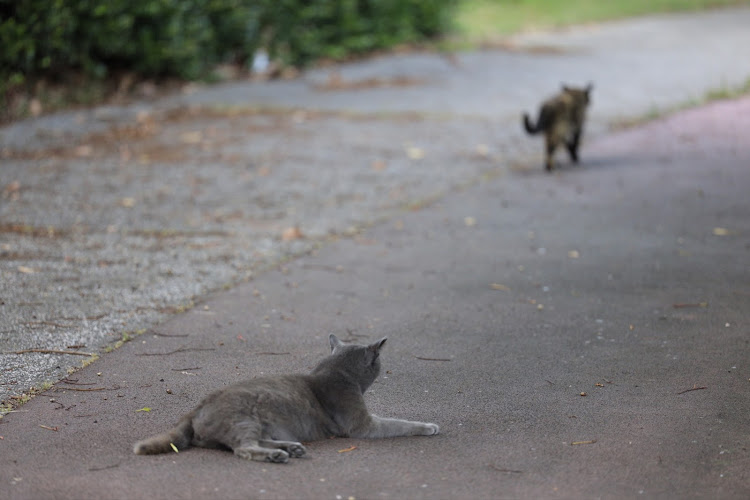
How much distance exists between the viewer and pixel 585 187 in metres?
10.7

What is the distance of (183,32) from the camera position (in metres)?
15.7

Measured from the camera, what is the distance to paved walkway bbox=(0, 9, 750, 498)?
4383 mm

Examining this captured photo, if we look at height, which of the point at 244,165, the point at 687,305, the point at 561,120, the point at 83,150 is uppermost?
the point at 561,120

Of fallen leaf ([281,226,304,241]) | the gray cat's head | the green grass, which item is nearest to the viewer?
the gray cat's head

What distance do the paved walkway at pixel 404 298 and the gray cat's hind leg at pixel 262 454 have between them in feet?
0.18

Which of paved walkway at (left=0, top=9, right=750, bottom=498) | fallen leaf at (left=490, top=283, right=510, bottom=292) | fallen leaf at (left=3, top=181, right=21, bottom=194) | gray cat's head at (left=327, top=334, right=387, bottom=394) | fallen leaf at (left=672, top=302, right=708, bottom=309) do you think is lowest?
fallen leaf at (left=672, top=302, right=708, bottom=309)

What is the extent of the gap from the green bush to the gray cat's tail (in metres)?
10.0

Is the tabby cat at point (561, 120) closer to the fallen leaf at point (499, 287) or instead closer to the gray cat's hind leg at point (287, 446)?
the fallen leaf at point (499, 287)

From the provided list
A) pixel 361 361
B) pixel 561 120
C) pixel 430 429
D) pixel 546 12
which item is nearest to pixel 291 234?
pixel 361 361

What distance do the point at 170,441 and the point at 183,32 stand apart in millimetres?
12431

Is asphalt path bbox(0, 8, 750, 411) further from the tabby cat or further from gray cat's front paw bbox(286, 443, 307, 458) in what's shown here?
gray cat's front paw bbox(286, 443, 307, 458)

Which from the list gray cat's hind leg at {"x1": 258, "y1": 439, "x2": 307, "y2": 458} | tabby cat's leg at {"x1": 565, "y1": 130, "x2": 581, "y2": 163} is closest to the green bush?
tabby cat's leg at {"x1": 565, "y1": 130, "x2": 581, "y2": 163}

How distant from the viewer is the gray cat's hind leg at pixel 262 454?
4.28 m

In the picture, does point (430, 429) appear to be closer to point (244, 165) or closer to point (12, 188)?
point (12, 188)
